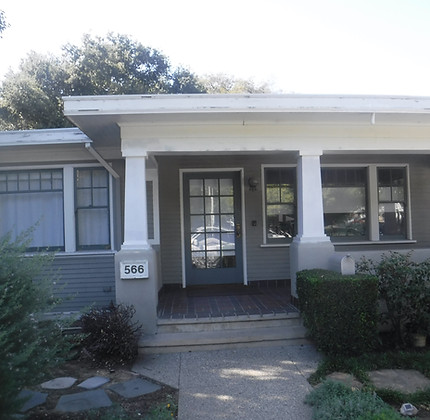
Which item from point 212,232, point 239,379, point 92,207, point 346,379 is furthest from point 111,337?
point 212,232

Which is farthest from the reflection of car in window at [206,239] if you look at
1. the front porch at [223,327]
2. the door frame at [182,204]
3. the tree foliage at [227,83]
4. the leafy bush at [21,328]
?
the tree foliage at [227,83]

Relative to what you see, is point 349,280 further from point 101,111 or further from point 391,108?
point 101,111

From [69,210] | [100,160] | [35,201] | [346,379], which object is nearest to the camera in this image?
[346,379]

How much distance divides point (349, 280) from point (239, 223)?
11.4 feet

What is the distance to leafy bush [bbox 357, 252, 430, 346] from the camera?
5.15 m

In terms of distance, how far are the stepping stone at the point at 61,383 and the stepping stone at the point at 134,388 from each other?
0.51 m

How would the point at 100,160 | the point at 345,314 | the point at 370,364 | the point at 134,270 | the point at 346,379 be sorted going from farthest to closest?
the point at 100,160, the point at 134,270, the point at 345,314, the point at 370,364, the point at 346,379

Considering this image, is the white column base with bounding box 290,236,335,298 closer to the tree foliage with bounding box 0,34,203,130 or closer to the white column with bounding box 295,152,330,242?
the white column with bounding box 295,152,330,242

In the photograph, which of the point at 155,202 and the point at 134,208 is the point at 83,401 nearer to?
the point at 134,208

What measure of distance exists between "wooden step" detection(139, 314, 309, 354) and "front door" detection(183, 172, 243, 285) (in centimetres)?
244

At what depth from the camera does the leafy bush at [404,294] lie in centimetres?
515

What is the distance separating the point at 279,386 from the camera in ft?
14.2

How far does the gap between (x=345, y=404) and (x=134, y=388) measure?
A: 2.13 m

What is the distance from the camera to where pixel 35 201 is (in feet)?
23.8
